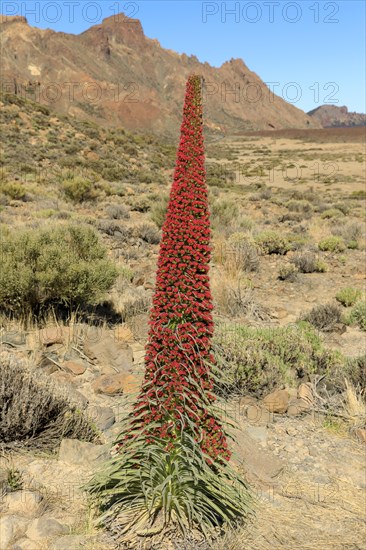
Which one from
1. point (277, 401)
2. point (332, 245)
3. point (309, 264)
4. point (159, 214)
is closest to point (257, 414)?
point (277, 401)

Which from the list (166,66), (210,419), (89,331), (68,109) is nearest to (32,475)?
(210,419)

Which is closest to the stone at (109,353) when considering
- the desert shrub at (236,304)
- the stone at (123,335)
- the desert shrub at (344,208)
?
the stone at (123,335)

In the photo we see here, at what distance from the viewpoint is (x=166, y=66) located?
148 m

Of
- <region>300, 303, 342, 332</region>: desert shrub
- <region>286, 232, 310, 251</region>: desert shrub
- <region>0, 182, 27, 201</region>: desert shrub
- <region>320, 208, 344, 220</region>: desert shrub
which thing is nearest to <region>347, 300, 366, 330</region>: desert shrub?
<region>300, 303, 342, 332</region>: desert shrub

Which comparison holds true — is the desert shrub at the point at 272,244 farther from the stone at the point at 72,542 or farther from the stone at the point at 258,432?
the stone at the point at 72,542

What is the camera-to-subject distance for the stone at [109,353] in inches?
197

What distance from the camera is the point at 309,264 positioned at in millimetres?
9875

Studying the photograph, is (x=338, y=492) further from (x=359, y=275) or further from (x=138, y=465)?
(x=359, y=275)

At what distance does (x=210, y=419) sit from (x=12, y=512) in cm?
125

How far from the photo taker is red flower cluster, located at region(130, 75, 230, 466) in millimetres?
2451

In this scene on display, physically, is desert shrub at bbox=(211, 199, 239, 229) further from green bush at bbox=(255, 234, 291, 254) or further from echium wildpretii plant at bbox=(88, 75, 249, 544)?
echium wildpretii plant at bbox=(88, 75, 249, 544)

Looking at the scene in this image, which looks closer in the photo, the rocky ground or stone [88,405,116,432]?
the rocky ground

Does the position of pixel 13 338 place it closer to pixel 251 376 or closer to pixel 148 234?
pixel 251 376

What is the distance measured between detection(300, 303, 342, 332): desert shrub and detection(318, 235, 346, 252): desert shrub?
14.7ft
